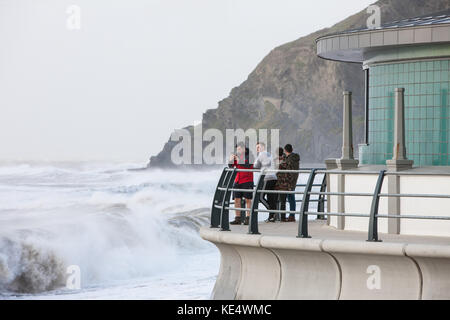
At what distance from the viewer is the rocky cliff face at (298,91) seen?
156812 millimetres

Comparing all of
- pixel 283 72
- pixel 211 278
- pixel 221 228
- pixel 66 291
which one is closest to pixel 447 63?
pixel 221 228

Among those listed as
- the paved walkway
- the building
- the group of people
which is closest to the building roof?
the building

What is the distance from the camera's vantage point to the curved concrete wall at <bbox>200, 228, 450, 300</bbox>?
36.9 feet

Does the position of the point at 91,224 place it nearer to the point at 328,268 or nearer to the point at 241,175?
the point at 241,175

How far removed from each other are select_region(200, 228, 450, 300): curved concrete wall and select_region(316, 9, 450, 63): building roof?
3513mm

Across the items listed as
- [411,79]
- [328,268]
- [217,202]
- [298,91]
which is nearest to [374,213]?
[328,268]

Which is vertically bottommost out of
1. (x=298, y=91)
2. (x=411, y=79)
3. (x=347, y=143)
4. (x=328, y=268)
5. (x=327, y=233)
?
(x=328, y=268)

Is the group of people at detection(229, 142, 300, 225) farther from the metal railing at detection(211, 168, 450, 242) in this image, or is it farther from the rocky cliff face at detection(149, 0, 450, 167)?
the rocky cliff face at detection(149, 0, 450, 167)

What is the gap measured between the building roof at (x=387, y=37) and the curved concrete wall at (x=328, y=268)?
3.51 metres

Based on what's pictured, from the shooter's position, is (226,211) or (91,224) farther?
(91,224)

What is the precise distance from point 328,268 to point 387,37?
12.2ft

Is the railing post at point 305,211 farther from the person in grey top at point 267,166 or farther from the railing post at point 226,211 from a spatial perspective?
the person in grey top at point 267,166

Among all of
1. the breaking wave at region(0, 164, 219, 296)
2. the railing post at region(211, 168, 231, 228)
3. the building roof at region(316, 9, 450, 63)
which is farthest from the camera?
the breaking wave at region(0, 164, 219, 296)

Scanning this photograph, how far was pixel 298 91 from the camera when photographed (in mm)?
167750
